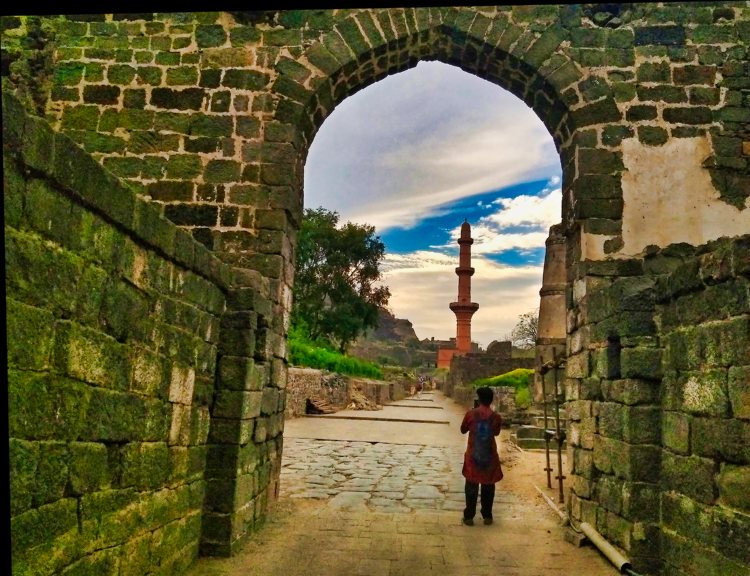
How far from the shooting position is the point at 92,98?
6355mm

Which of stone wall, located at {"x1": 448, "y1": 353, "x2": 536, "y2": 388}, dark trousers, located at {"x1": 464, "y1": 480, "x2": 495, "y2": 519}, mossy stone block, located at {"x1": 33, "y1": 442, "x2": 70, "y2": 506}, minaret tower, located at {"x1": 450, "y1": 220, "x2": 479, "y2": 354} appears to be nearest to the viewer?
mossy stone block, located at {"x1": 33, "y1": 442, "x2": 70, "y2": 506}

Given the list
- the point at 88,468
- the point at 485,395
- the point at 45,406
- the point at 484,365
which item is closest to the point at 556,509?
the point at 485,395

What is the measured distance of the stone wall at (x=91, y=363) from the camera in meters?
2.28

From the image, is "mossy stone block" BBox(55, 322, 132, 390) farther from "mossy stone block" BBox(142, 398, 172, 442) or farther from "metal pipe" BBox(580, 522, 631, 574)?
"metal pipe" BBox(580, 522, 631, 574)

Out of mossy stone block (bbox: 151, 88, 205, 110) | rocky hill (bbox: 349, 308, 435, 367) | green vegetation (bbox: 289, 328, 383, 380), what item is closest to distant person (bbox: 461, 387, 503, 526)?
mossy stone block (bbox: 151, 88, 205, 110)

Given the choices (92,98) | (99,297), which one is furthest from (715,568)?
(92,98)

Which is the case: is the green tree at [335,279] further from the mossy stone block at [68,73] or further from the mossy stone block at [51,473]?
the mossy stone block at [51,473]

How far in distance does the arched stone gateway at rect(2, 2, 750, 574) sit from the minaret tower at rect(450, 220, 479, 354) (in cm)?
3625

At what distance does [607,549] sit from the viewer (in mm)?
4695

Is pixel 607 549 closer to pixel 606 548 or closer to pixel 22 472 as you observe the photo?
pixel 606 548

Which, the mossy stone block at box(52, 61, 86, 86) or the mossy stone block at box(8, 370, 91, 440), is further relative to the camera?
the mossy stone block at box(52, 61, 86, 86)

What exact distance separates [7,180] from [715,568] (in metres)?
3.89

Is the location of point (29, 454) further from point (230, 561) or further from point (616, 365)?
point (616, 365)

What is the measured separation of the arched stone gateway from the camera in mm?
2598
